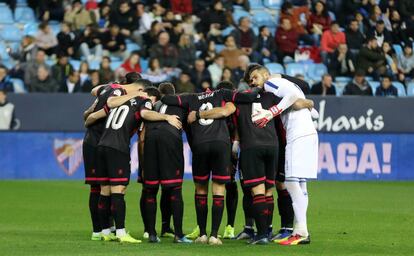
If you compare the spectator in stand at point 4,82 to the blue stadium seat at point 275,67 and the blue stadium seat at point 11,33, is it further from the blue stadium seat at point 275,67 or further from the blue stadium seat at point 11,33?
the blue stadium seat at point 275,67

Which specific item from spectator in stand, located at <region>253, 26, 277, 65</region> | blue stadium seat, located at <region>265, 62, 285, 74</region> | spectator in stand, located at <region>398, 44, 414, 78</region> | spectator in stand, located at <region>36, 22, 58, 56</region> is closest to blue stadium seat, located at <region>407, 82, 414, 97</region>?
spectator in stand, located at <region>398, 44, 414, 78</region>

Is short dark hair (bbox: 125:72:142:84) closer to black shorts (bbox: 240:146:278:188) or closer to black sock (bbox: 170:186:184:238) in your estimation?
black sock (bbox: 170:186:184:238)

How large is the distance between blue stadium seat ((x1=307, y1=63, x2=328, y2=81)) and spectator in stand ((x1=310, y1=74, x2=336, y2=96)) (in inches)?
55.2

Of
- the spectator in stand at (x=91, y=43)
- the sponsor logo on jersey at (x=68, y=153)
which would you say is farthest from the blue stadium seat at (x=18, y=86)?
the spectator in stand at (x=91, y=43)

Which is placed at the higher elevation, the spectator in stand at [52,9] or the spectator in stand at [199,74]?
the spectator in stand at [52,9]

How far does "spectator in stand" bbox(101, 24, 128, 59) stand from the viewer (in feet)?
88.6

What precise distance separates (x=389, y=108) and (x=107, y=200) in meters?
14.3

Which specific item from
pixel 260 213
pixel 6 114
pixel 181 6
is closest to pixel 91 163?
pixel 260 213

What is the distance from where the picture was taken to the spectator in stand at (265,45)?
2781 centimetres

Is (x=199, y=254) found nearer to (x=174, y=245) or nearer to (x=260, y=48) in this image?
(x=174, y=245)

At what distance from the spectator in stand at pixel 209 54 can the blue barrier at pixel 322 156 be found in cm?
298

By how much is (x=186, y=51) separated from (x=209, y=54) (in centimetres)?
58

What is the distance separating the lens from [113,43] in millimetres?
27000

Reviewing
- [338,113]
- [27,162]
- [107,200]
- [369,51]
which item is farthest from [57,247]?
[369,51]
